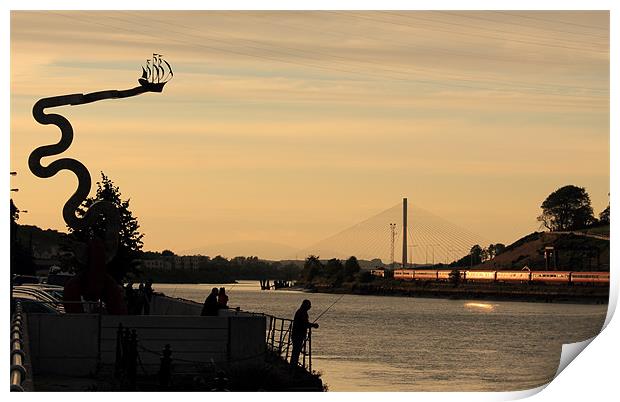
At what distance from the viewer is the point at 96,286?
31922 millimetres

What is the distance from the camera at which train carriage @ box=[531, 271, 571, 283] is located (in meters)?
176

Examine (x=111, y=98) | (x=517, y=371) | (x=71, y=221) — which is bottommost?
(x=517, y=371)

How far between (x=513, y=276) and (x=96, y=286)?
533 feet

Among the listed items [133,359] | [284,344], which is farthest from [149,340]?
[284,344]

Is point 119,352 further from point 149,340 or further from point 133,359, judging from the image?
point 133,359

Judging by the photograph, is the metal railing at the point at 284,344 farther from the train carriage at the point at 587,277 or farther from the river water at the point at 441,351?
the train carriage at the point at 587,277

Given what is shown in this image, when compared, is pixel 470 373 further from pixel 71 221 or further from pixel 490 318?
pixel 490 318

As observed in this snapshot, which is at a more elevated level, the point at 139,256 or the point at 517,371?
the point at 139,256

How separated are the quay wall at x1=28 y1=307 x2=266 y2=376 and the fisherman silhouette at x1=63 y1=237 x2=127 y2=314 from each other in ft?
15.4

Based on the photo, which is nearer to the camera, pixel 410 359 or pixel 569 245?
pixel 410 359

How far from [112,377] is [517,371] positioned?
1205 inches

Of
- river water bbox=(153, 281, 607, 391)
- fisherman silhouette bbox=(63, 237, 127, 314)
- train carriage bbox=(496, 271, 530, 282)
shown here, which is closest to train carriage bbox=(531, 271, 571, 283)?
train carriage bbox=(496, 271, 530, 282)
